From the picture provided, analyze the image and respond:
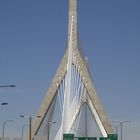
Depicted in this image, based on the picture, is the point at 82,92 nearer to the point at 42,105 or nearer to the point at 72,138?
the point at 42,105

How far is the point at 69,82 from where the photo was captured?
8431 cm

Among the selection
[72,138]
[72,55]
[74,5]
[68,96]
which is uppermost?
[74,5]

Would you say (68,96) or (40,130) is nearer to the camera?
(68,96)

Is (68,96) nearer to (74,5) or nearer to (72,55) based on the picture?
(72,55)

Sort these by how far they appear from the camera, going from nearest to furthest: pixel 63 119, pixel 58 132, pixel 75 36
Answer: pixel 63 119 < pixel 58 132 < pixel 75 36

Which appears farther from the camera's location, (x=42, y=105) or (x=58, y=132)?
(x=42, y=105)

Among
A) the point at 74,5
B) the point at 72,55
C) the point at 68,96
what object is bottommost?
the point at 68,96

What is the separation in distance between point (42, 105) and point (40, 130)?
13.8 feet

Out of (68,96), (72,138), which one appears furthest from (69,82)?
(72,138)

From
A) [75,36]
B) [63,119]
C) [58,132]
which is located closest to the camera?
[63,119]

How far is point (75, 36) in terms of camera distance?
315 feet

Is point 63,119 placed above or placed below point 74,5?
below

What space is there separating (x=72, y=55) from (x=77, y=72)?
2626 mm

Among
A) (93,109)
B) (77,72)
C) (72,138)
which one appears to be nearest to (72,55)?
(77,72)
